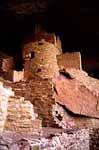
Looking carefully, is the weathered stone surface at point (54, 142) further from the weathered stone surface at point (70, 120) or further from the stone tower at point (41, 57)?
the stone tower at point (41, 57)

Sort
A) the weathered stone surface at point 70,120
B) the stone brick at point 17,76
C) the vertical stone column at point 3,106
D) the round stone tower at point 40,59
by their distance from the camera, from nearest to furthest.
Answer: the vertical stone column at point 3,106, the weathered stone surface at point 70,120, the stone brick at point 17,76, the round stone tower at point 40,59

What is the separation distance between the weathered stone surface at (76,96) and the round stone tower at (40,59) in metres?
1.13

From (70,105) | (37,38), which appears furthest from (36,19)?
(70,105)

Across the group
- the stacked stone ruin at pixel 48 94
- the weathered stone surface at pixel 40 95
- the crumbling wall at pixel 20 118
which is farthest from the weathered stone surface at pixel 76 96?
the crumbling wall at pixel 20 118

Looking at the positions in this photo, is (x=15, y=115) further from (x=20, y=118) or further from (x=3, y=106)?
(x=3, y=106)

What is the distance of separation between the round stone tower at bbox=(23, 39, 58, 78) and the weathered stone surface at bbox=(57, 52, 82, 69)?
205mm

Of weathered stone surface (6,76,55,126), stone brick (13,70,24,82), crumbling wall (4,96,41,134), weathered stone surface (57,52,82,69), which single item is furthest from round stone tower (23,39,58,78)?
crumbling wall (4,96,41,134)

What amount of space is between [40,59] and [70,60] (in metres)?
1.18

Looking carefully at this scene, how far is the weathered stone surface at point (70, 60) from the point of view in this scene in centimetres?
1116

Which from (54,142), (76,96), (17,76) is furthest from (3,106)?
(17,76)

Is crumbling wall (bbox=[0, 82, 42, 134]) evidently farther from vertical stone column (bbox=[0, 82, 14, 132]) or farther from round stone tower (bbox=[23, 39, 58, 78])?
round stone tower (bbox=[23, 39, 58, 78])

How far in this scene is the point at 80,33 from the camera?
43.8ft

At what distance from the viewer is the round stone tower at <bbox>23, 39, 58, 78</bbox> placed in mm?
11297

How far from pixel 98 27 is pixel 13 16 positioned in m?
3.68
